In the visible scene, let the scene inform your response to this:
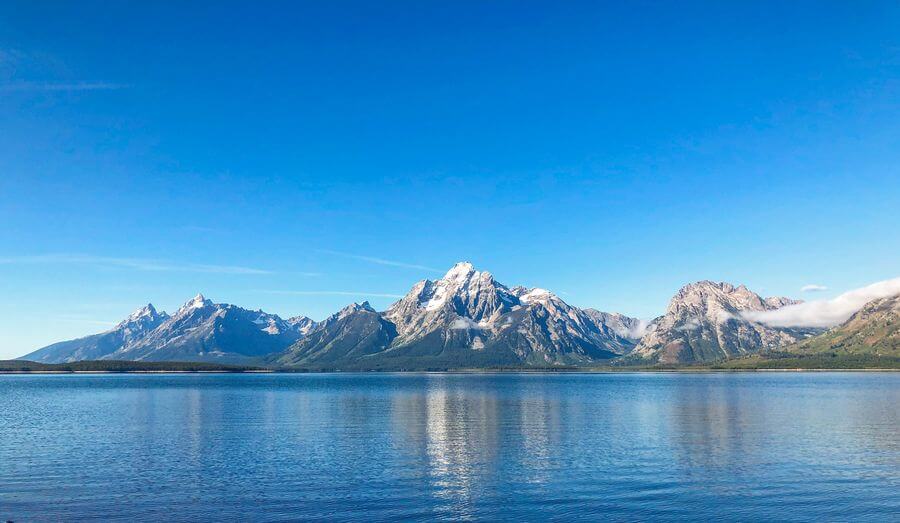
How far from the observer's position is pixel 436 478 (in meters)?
60.7

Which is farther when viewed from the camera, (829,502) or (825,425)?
(825,425)

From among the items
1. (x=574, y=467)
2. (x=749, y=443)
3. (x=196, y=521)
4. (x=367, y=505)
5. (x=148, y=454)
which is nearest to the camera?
(x=196, y=521)

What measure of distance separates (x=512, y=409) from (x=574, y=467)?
79.4m

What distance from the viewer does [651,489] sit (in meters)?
55.0

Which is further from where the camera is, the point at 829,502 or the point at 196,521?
the point at 829,502

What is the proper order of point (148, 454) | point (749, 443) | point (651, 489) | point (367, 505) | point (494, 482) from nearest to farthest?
point (367, 505) → point (651, 489) → point (494, 482) → point (148, 454) → point (749, 443)

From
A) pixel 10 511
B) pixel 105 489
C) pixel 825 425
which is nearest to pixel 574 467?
pixel 105 489

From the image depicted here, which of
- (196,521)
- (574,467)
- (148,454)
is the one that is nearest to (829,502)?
(574,467)

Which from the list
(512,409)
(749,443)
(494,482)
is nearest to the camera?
A: (494,482)

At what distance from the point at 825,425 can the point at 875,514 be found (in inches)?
2449

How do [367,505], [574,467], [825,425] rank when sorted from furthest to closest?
[825,425] → [574,467] → [367,505]

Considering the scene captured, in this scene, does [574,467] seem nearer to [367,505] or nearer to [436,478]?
[436,478]

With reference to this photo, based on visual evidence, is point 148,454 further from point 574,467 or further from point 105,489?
point 574,467

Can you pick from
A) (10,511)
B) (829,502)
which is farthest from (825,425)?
(10,511)
